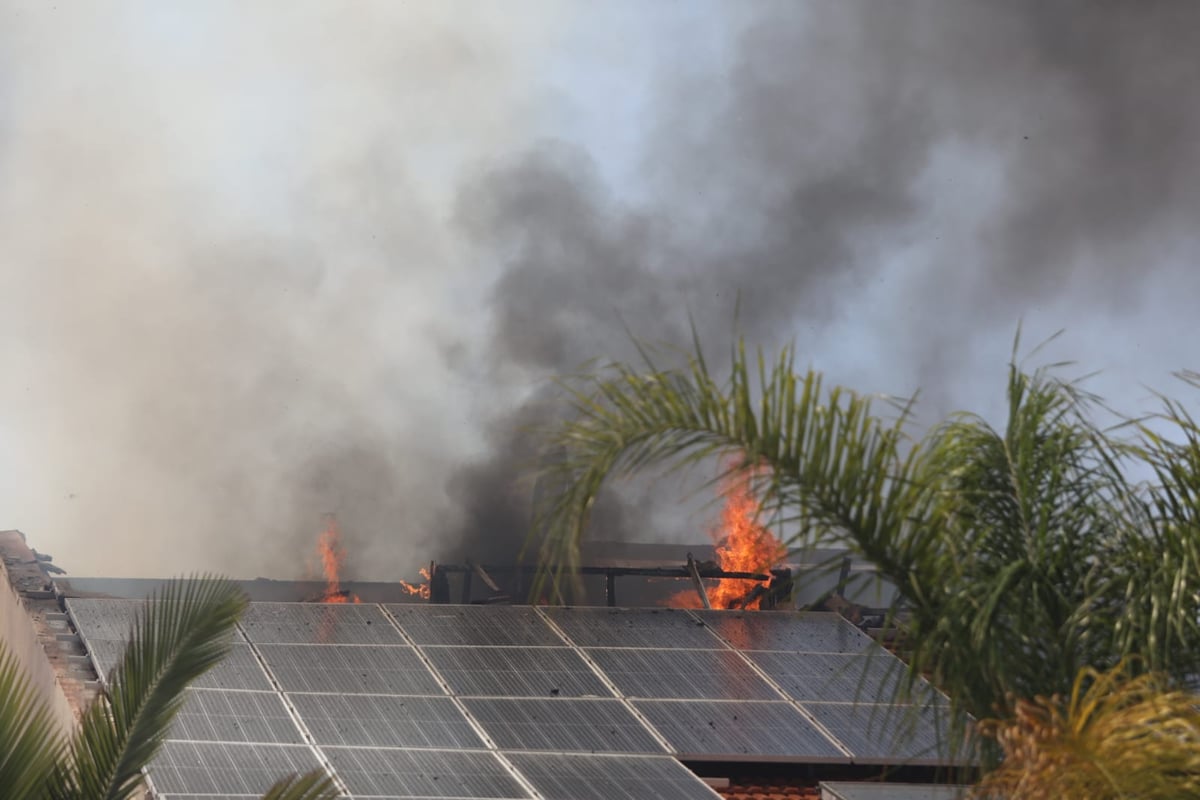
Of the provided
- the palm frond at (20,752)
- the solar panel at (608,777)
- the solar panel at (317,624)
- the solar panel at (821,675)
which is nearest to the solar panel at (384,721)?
the solar panel at (608,777)

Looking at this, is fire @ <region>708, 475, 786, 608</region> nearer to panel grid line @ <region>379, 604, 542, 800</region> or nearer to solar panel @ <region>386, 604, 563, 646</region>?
solar panel @ <region>386, 604, 563, 646</region>

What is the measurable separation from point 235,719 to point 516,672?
8.14ft

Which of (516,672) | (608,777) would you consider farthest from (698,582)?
(608,777)

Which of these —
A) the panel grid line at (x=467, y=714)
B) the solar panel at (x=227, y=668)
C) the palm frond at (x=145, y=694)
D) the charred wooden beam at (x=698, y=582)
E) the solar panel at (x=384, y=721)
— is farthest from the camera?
the charred wooden beam at (x=698, y=582)

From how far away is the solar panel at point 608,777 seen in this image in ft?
32.4

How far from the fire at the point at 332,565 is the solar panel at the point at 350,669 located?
366cm

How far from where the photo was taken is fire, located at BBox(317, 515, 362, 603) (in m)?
16.8

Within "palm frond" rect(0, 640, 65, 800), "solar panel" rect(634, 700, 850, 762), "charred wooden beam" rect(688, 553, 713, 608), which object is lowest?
"palm frond" rect(0, 640, 65, 800)

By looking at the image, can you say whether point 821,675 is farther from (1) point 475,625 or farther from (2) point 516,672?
(1) point 475,625

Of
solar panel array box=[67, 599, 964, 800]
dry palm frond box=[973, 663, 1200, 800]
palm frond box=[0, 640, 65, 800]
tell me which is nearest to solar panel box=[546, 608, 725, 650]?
solar panel array box=[67, 599, 964, 800]

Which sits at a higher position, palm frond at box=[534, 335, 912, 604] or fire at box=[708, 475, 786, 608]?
fire at box=[708, 475, 786, 608]

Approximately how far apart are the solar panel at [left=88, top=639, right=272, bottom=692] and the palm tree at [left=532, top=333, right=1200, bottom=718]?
707 cm

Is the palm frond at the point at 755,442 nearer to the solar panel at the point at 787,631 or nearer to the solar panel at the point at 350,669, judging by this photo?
the solar panel at the point at 350,669

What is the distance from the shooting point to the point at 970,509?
18.1 feet
